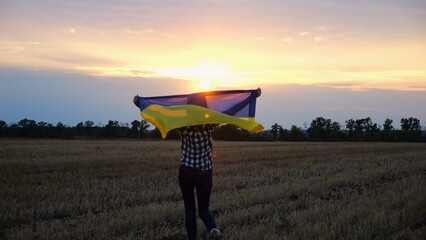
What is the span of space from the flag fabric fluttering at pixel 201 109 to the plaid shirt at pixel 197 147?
5.7 inches

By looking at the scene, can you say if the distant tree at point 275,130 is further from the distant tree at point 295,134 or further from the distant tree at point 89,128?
the distant tree at point 89,128

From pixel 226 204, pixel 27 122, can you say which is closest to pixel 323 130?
pixel 27 122

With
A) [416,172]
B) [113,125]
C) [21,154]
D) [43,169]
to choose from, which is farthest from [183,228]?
[113,125]

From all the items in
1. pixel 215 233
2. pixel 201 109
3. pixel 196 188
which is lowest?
pixel 215 233

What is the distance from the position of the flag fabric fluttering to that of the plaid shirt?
0.15 metres

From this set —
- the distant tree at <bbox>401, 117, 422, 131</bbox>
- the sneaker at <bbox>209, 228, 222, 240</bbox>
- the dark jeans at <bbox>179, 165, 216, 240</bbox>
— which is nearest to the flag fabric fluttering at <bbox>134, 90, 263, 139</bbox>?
the dark jeans at <bbox>179, 165, 216, 240</bbox>

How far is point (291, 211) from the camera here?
941cm

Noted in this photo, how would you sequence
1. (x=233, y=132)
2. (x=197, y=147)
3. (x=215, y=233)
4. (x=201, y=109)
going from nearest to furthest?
1. (x=197, y=147)
2. (x=215, y=233)
3. (x=201, y=109)
4. (x=233, y=132)

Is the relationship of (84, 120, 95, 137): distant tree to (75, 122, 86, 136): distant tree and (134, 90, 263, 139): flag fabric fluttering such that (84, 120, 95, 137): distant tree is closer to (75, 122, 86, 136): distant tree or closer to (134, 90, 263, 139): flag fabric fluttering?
(75, 122, 86, 136): distant tree

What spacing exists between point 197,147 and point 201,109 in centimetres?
55

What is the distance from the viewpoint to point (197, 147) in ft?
19.3

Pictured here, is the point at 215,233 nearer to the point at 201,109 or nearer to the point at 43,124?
the point at 201,109

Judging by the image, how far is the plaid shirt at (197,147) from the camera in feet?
19.3

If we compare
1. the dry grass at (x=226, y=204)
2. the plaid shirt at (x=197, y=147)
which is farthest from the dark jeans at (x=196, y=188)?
the dry grass at (x=226, y=204)
